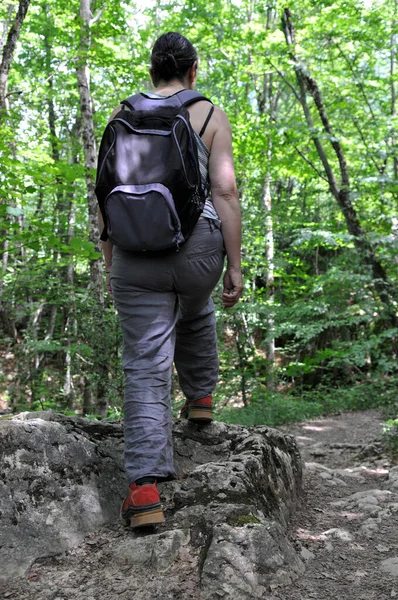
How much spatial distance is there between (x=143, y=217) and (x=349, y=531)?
1947 mm

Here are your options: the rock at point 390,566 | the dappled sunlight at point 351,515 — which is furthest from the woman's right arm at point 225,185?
the dappled sunlight at point 351,515

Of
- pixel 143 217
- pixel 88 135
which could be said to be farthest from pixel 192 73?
pixel 88 135

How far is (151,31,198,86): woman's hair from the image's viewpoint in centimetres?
255

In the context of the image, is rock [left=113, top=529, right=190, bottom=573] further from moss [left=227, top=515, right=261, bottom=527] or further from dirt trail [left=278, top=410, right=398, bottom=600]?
dirt trail [left=278, top=410, right=398, bottom=600]

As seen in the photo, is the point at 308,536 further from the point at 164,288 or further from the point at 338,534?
the point at 164,288

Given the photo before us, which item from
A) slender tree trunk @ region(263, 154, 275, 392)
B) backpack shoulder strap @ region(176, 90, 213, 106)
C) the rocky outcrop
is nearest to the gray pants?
the rocky outcrop

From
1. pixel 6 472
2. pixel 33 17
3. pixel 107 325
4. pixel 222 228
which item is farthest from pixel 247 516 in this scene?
→ pixel 33 17

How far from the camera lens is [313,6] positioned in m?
10.2

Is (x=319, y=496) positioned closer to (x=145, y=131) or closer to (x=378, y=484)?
(x=378, y=484)

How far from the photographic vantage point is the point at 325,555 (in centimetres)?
233

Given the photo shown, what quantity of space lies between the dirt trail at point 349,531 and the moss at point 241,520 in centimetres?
27

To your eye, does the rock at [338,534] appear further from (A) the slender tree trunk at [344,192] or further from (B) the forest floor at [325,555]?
(A) the slender tree trunk at [344,192]

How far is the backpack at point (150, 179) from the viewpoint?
7.27 ft

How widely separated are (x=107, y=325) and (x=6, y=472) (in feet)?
17.4
